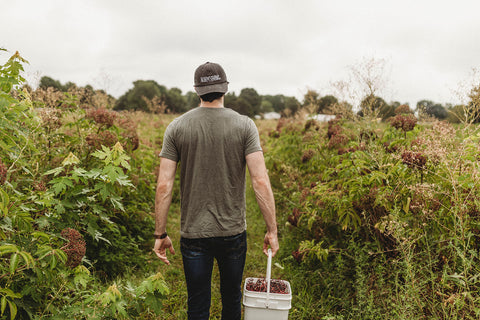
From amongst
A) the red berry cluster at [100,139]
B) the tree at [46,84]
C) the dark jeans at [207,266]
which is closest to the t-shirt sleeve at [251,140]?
the dark jeans at [207,266]

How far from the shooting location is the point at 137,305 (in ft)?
7.75

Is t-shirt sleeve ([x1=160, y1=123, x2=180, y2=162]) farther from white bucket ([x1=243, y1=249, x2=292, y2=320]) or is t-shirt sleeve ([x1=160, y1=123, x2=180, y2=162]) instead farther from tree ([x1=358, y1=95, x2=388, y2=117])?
tree ([x1=358, y1=95, x2=388, y2=117])

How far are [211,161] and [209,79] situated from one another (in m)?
0.59

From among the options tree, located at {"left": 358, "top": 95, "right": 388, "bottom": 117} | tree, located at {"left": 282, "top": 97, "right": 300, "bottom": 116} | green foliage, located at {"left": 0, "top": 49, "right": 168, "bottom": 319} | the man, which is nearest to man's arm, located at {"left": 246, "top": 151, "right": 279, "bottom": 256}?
the man

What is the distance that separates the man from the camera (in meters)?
2.29

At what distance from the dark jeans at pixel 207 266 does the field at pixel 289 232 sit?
244 millimetres

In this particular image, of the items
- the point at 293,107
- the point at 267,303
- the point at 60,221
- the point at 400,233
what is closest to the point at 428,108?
the point at 400,233

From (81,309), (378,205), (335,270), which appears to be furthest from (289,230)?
(81,309)

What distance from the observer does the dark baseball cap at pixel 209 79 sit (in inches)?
89.7

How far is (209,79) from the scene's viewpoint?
228 centimetres

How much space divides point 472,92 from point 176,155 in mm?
3019

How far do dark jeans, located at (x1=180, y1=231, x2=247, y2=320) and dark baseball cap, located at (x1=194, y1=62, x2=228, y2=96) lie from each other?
3.61 feet

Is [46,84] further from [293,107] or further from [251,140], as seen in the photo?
[293,107]

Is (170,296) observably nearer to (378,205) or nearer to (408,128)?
(378,205)
